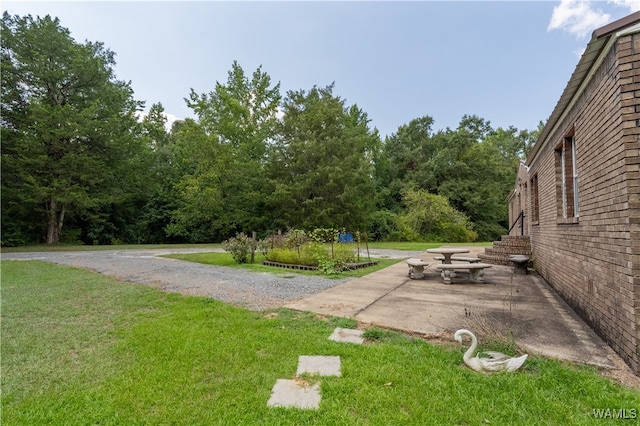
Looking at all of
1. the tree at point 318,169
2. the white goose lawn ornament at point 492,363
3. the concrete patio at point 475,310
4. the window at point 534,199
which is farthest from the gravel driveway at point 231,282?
the tree at point 318,169

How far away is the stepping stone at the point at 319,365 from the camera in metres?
2.58

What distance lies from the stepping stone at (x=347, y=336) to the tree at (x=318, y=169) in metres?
18.3

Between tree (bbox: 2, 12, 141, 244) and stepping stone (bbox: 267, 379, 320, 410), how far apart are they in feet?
67.5

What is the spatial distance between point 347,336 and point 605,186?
3.13 m

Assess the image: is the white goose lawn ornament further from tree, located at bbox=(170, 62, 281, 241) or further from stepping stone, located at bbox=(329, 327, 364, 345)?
tree, located at bbox=(170, 62, 281, 241)

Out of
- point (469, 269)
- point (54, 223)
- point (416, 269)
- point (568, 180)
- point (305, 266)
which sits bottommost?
point (305, 266)

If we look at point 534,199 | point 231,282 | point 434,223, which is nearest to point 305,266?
point 231,282

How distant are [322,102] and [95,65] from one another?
1496cm

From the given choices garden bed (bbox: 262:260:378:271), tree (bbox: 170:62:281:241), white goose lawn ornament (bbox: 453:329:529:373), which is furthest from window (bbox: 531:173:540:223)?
tree (bbox: 170:62:281:241)

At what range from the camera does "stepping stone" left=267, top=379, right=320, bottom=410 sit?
2.14 m

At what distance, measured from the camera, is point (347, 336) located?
11.2 feet

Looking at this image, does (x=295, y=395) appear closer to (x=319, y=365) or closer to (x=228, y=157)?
(x=319, y=365)

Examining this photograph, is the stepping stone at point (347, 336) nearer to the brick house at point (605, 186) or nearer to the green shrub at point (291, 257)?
the brick house at point (605, 186)

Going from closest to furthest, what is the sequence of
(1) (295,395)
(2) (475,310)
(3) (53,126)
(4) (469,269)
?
1. (1) (295,395)
2. (2) (475,310)
3. (4) (469,269)
4. (3) (53,126)
